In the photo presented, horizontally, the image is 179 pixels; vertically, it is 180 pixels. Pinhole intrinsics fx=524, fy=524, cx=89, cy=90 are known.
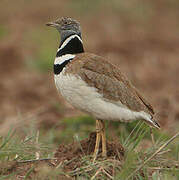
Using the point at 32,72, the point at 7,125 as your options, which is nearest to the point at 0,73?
the point at 32,72

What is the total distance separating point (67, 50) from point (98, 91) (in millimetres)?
615

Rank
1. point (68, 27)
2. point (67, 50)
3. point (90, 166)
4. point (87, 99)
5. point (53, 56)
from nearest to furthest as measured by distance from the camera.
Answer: point (90, 166) → point (87, 99) → point (67, 50) → point (68, 27) → point (53, 56)

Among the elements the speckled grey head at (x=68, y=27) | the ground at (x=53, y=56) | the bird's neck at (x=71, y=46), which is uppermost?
the speckled grey head at (x=68, y=27)

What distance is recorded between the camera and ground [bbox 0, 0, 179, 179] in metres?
6.51

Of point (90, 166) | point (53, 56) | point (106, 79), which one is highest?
point (106, 79)

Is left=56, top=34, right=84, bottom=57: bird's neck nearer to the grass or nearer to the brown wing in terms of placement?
the brown wing

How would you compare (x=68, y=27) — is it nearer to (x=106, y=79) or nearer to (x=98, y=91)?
(x=106, y=79)

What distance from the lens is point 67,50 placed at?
511 centimetres

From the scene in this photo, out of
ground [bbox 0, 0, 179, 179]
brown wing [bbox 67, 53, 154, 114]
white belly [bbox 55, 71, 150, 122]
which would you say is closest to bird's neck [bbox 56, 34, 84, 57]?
brown wing [bbox 67, 53, 154, 114]

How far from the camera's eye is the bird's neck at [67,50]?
4911 mm

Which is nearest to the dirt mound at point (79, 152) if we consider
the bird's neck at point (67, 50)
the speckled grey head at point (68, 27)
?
the bird's neck at point (67, 50)

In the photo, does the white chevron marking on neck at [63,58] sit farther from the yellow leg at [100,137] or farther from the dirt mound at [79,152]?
Answer: the dirt mound at [79,152]

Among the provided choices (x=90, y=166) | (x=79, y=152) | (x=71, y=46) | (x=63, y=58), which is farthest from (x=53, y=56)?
(x=90, y=166)

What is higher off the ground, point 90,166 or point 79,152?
point 90,166
